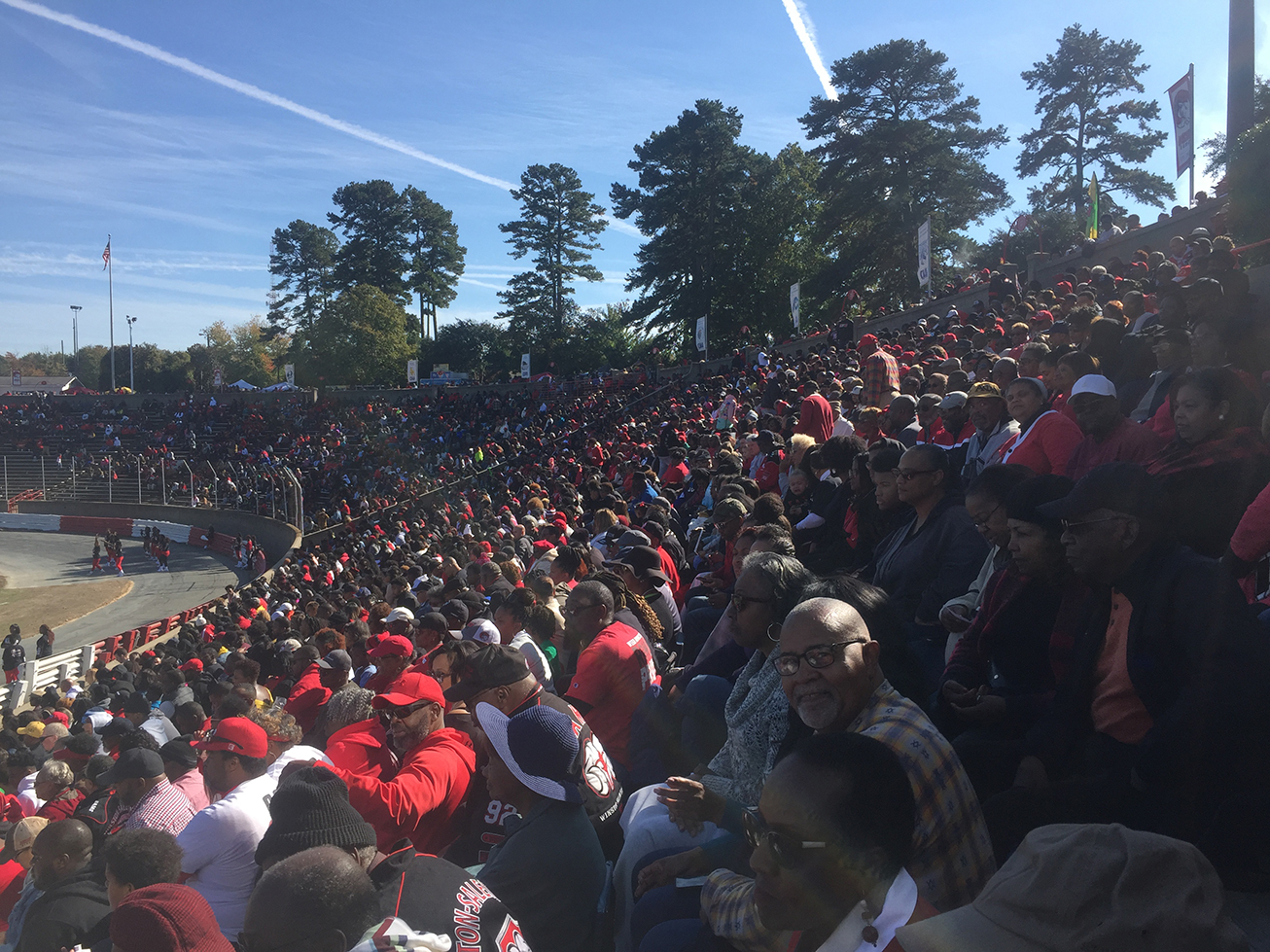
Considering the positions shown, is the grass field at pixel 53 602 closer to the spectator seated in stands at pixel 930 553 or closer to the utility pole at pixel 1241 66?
the spectator seated in stands at pixel 930 553

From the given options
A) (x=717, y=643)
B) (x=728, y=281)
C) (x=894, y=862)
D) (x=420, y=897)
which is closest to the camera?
(x=894, y=862)

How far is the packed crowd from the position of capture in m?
1.91

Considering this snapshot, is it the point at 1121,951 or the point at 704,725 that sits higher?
the point at 1121,951

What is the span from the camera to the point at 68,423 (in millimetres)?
53406

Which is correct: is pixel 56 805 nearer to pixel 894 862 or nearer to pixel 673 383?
pixel 894 862

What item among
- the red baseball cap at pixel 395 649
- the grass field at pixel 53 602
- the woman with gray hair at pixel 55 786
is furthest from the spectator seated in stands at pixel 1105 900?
the grass field at pixel 53 602

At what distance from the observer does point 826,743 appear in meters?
1.96

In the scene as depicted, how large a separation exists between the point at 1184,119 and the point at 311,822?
21.4m

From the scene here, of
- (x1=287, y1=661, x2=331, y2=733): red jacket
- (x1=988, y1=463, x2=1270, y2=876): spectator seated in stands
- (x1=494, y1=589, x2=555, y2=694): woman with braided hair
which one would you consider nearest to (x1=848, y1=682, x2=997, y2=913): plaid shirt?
(x1=988, y1=463, x2=1270, y2=876): spectator seated in stands

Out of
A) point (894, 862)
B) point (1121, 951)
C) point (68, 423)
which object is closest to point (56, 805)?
point (894, 862)

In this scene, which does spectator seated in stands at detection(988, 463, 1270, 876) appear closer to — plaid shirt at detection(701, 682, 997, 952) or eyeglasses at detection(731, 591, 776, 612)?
plaid shirt at detection(701, 682, 997, 952)

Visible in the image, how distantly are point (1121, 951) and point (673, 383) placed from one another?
33291 mm

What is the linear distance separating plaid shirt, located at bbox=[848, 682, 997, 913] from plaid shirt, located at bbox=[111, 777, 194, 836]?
366cm

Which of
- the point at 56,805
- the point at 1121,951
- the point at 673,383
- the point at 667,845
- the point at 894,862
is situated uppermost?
the point at 673,383
